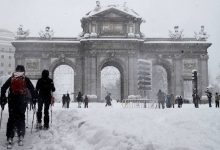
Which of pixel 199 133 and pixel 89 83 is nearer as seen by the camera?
pixel 199 133

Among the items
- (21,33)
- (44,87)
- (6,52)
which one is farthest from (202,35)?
(6,52)

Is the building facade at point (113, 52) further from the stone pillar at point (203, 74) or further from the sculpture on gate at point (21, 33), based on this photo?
the sculpture on gate at point (21, 33)

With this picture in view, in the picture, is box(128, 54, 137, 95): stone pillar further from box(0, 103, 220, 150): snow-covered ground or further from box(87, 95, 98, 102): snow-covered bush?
box(0, 103, 220, 150): snow-covered ground

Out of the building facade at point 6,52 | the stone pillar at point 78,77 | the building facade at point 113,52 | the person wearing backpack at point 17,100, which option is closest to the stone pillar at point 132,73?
the building facade at point 113,52

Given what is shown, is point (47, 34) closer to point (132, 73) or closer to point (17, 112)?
point (132, 73)

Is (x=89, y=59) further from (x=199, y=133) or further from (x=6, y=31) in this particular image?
(x=6, y=31)

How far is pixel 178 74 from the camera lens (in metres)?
52.4

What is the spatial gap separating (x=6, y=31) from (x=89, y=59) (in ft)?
203

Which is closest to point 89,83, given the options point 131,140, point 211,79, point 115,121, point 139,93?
point 139,93

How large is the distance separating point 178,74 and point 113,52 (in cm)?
910

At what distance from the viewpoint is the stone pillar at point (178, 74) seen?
51938 millimetres

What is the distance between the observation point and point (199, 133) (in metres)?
11.8

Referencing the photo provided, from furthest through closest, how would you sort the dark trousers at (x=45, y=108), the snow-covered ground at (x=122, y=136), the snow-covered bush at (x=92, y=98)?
the snow-covered bush at (x=92, y=98) < the dark trousers at (x=45, y=108) < the snow-covered ground at (x=122, y=136)

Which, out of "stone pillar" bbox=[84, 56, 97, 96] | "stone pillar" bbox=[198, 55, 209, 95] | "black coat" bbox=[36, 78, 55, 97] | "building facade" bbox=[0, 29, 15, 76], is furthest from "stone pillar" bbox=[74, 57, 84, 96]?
"building facade" bbox=[0, 29, 15, 76]
